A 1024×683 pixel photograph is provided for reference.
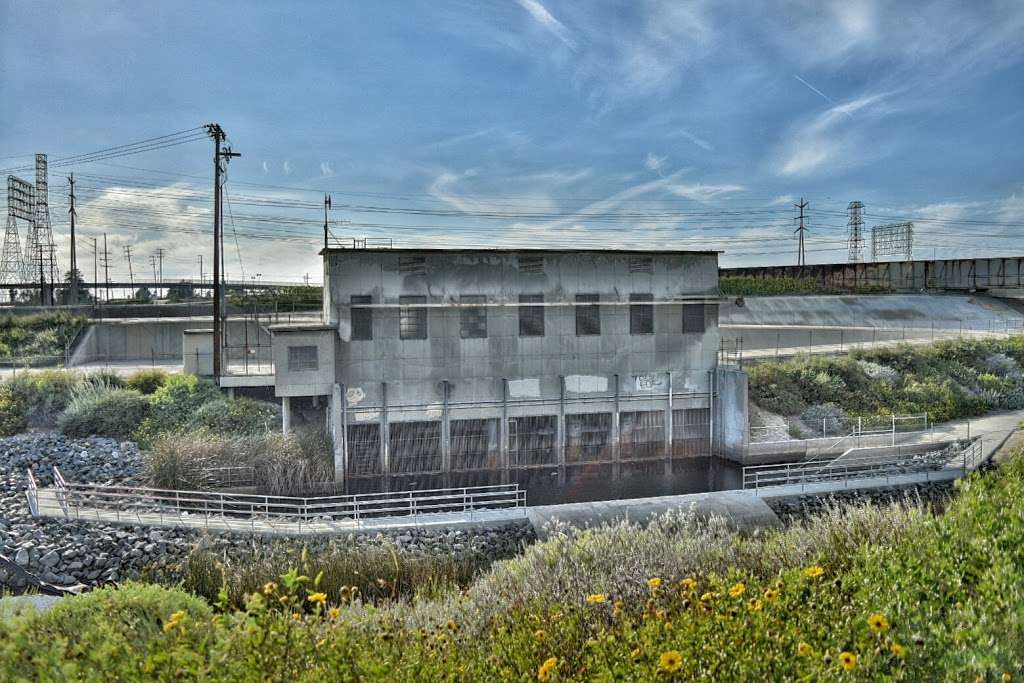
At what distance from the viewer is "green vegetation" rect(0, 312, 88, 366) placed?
35.1 m

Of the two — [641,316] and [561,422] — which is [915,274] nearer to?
[641,316]

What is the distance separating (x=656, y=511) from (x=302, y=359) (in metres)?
12.1

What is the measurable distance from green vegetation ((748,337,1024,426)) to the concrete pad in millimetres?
11605

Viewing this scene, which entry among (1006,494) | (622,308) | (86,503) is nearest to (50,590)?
(86,503)

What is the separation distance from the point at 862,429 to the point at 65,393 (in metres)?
30.2

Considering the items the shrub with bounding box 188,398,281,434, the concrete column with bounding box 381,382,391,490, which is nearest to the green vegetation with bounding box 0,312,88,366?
the shrub with bounding box 188,398,281,434

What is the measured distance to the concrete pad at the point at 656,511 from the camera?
16844 mm

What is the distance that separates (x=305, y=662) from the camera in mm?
5875

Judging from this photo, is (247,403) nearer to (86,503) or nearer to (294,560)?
(86,503)

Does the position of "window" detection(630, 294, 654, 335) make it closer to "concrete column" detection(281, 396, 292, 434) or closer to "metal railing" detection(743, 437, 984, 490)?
"metal railing" detection(743, 437, 984, 490)

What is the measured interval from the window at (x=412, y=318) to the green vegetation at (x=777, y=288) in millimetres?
34850

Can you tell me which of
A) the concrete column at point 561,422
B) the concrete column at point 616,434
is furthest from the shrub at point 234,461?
the concrete column at point 616,434

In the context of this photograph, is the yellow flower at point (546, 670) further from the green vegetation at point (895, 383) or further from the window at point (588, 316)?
the green vegetation at point (895, 383)

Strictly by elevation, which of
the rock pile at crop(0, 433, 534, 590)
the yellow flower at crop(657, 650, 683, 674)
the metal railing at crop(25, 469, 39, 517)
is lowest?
the rock pile at crop(0, 433, 534, 590)
